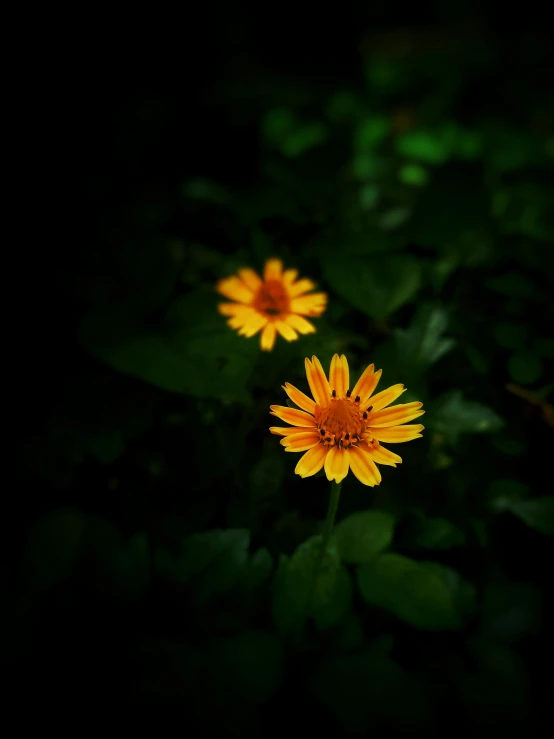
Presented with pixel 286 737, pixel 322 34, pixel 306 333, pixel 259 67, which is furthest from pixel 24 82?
pixel 322 34

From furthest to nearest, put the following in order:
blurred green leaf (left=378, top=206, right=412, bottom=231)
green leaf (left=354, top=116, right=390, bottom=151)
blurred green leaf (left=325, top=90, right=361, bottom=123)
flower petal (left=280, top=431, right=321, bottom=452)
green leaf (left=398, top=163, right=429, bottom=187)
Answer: blurred green leaf (left=325, top=90, right=361, bottom=123) → green leaf (left=354, top=116, right=390, bottom=151) → green leaf (left=398, top=163, right=429, bottom=187) → blurred green leaf (left=378, top=206, right=412, bottom=231) → flower petal (left=280, top=431, right=321, bottom=452)

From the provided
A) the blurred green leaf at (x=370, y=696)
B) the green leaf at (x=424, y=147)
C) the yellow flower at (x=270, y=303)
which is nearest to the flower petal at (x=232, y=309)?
the yellow flower at (x=270, y=303)

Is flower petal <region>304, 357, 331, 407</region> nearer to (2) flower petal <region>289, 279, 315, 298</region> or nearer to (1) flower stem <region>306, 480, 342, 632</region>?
(1) flower stem <region>306, 480, 342, 632</region>

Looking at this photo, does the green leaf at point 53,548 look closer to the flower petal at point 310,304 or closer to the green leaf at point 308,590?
the green leaf at point 308,590

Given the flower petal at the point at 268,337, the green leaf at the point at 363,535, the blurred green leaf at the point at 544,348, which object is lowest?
the green leaf at the point at 363,535

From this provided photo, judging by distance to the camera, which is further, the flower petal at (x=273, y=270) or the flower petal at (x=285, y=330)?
the flower petal at (x=273, y=270)

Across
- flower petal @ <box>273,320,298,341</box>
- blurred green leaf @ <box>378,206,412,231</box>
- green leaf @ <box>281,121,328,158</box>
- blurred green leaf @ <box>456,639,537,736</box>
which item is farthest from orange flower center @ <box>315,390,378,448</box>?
green leaf @ <box>281,121,328,158</box>

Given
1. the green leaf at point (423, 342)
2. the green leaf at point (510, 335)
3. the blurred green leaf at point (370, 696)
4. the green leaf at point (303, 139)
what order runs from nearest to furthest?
1. the blurred green leaf at point (370, 696)
2. the green leaf at point (423, 342)
3. the green leaf at point (510, 335)
4. the green leaf at point (303, 139)
